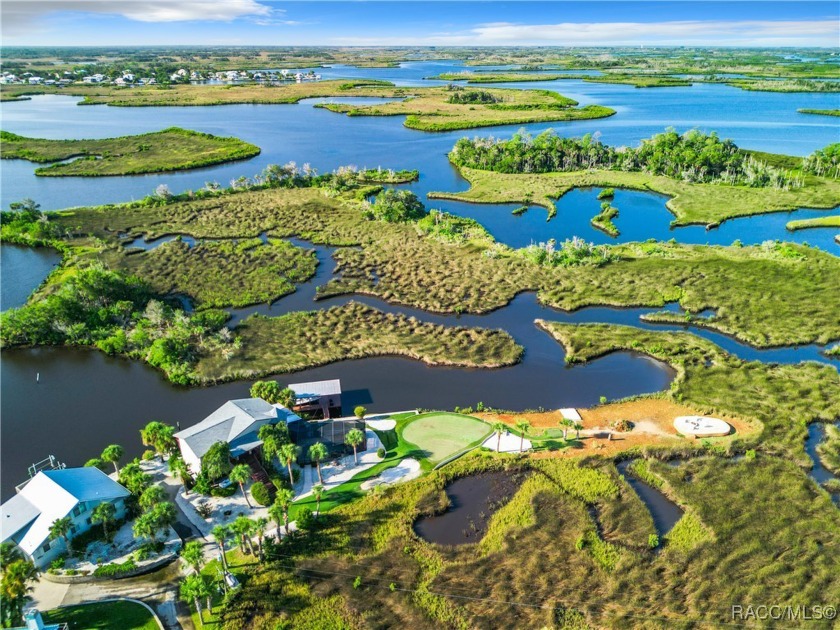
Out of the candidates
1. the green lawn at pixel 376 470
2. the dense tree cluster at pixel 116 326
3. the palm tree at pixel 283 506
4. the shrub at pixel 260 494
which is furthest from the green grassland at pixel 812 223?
the shrub at pixel 260 494

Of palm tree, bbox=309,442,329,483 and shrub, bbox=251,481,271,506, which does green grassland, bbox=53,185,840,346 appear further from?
shrub, bbox=251,481,271,506

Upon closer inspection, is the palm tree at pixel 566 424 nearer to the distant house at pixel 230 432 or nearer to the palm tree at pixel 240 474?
the distant house at pixel 230 432

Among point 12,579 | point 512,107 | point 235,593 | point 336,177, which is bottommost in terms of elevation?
point 235,593

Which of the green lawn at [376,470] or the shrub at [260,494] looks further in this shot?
the green lawn at [376,470]

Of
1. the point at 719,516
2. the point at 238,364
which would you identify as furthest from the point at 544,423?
the point at 238,364

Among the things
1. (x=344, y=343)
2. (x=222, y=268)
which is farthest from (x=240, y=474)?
(x=222, y=268)

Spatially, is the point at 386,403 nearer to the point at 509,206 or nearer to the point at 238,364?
the point at 238,364
